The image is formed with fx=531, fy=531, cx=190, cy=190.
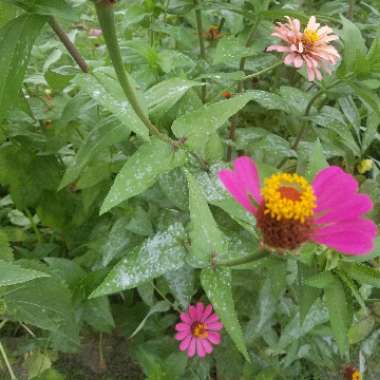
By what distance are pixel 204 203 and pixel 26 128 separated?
21.8 inches

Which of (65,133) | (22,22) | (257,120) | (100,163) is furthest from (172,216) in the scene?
(257,120)

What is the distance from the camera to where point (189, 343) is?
3.26 ft

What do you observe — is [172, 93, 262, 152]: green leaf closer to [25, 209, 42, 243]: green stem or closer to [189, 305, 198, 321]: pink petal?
[189, 305, 198, 321]: pink petal

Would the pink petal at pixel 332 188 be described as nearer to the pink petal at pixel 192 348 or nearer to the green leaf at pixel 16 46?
the green leaf at pixel 16 46

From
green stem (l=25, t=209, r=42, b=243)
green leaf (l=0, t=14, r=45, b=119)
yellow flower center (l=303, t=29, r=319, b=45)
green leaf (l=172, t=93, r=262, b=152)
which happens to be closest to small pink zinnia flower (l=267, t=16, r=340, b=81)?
yellow flower center (l=303, t=29, r=319, b=45)

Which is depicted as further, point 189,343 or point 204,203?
point 189,343

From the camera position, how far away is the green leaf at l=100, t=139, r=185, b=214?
0.69m

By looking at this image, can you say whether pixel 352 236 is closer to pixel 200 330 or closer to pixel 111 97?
pixel 111 97

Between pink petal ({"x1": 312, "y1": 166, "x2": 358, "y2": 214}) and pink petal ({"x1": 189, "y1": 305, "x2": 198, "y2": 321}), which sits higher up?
pink petal ({"x1": 312, "y1": 166, "x2": 358, "y2": 214})

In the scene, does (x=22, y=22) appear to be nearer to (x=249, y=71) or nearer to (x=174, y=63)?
(x=174, y=63)

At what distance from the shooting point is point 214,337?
1.01 m

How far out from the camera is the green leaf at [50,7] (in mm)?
645

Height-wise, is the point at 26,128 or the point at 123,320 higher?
the point at 26,128

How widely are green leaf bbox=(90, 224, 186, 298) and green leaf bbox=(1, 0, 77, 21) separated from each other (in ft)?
1.05
